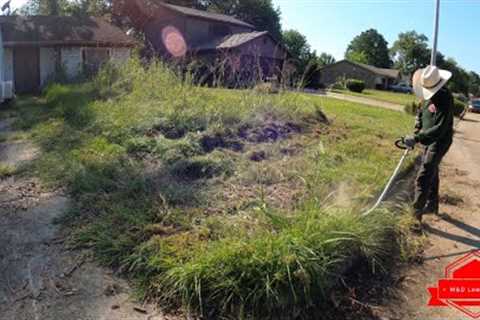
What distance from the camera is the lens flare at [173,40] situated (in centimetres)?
2780

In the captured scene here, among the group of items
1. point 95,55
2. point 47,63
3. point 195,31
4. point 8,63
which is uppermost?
point 195,31

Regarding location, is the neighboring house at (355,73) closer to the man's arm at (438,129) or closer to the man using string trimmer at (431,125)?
the man using string trimmer at (431,125)

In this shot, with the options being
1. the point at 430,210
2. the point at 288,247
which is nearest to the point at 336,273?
the point at 288,247

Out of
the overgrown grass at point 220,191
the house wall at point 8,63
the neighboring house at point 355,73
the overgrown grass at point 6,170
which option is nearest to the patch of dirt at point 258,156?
the overgrown grass at point 220,191

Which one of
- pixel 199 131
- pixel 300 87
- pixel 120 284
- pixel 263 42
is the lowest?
pixel 120 284

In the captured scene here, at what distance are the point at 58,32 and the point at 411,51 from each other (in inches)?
2600

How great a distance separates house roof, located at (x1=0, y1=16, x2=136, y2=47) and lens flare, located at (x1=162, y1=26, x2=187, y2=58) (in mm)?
7772

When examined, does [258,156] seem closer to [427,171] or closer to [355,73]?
[427,171]

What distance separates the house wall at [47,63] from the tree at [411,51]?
63740mm

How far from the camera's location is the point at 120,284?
2701mm

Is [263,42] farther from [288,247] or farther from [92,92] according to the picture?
[288,247]

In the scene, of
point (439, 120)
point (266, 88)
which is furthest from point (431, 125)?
point (266, 88)

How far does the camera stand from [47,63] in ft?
54.6

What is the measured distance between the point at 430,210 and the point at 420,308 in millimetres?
2000
